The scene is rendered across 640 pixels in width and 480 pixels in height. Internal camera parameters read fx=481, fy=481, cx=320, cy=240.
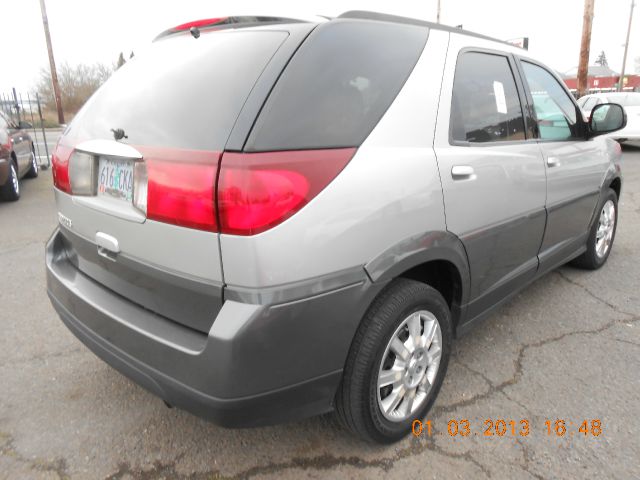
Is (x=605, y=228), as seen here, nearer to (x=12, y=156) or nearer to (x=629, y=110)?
(x=12, y=156)

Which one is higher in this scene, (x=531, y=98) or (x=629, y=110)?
(x=531, y=98)

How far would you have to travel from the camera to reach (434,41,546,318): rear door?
208cm

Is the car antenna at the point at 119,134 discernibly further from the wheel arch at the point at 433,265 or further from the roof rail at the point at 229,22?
the wheel arch at the point at 433,265

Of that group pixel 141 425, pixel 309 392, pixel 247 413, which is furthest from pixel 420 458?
pixel 141 425

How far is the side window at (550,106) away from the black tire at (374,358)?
1546 millimetres

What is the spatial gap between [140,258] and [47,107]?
3546cm

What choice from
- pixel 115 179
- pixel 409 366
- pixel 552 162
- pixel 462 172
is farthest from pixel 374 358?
pixel 552 162

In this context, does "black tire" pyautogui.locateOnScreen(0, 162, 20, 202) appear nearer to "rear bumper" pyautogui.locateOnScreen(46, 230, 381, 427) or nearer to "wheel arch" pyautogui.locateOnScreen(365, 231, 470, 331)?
"rear bumper" pyautogui.locateOnScreen(46, 230, 381, 427)

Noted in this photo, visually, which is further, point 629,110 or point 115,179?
point 629,110

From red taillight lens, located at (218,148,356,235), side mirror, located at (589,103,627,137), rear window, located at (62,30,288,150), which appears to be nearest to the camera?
red taillight lens, located at (218,148,356,235)

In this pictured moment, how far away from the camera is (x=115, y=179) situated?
178 centimetres

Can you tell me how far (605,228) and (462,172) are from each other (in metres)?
2.69

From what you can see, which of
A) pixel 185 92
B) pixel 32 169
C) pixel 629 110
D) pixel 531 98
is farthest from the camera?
pixel 629 110
